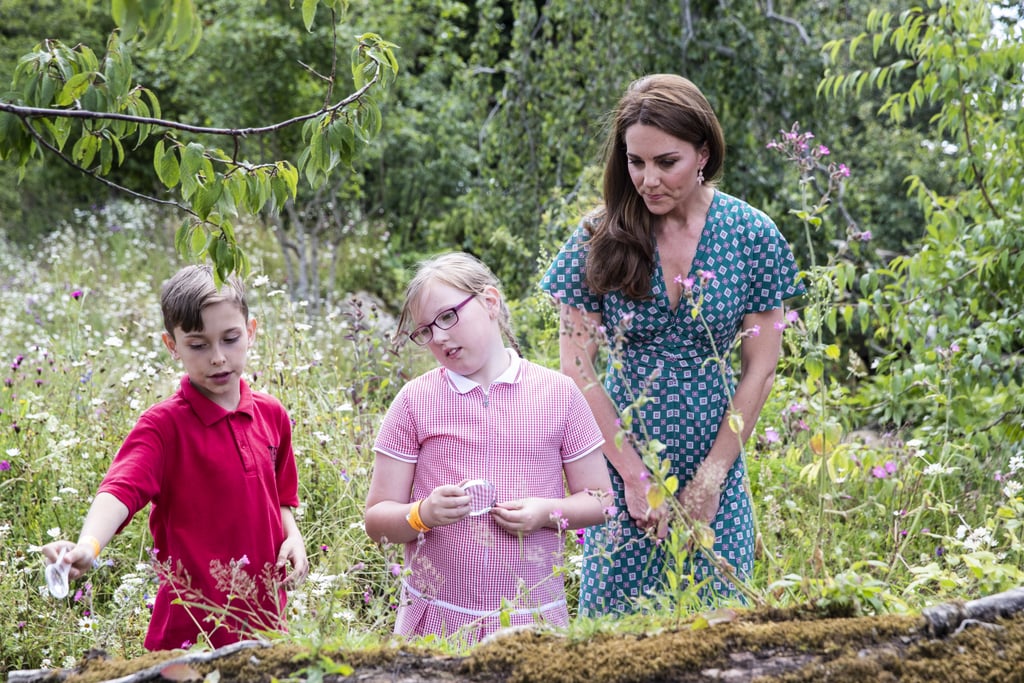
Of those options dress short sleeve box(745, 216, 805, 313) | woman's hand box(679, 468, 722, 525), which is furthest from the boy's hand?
dress short sleeve box(745, 216, 805, 313)

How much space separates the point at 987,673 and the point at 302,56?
836cm

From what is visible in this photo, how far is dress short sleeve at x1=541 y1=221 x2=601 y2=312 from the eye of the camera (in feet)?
8.18

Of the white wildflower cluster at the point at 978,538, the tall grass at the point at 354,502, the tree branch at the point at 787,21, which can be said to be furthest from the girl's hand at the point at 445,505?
the tree branch at the point at 787,21

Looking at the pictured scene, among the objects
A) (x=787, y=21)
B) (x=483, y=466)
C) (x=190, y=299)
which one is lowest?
(x=483, y=466)

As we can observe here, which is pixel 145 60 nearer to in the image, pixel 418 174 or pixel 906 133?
pixel 418 174

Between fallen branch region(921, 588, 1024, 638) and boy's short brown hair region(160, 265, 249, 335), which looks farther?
boy's short brown hair region(160, 265, 249, 335)

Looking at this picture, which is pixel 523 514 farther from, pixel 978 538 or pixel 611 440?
pixel 978 538

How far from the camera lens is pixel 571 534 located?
335cm

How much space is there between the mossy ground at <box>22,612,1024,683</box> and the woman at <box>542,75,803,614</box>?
0.82m

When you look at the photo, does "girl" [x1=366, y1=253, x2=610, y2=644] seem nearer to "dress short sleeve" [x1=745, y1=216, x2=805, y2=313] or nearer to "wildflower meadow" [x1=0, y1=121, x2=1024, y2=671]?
"wildflower meadow" [x1=0, y1=121, x2=1024, y2=671]

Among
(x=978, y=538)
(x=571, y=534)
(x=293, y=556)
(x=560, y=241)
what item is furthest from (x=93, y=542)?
(x=560, y=241)

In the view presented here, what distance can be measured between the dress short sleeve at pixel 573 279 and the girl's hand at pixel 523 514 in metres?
0.54

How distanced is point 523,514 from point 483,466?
0.16m

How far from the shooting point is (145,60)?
480 inches
